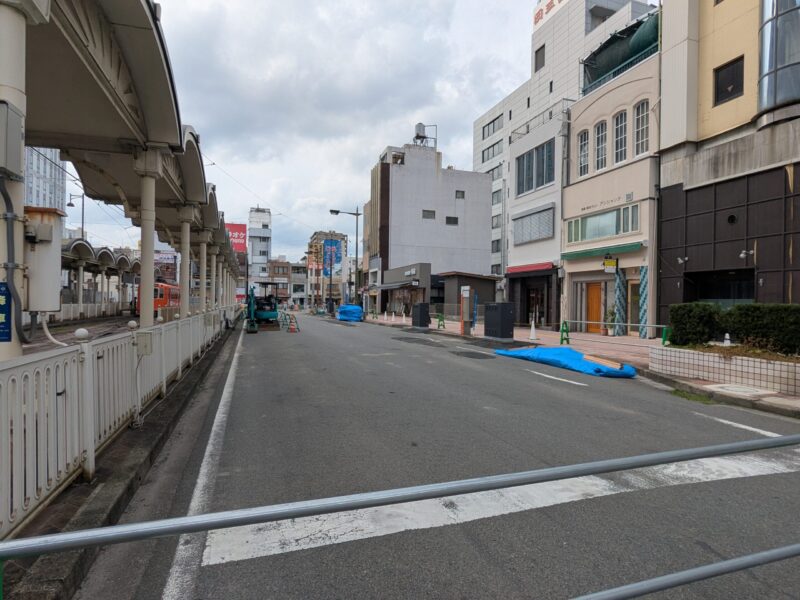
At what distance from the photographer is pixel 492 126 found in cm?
5897

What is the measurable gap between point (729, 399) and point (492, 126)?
5541cm

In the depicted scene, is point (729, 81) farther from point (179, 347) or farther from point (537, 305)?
point (179, 347)

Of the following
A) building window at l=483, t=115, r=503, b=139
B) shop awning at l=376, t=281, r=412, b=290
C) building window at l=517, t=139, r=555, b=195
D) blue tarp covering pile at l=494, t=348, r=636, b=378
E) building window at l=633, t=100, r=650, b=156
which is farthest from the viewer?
building window at l=483, t=115, r=503, b=139

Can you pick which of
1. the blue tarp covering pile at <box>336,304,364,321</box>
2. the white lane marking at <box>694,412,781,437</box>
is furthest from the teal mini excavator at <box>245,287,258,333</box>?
the white lane marking at <box>694,412,781,437</box>

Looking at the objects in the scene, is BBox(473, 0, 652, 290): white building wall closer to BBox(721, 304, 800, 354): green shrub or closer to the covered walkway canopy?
BBox(721, 304, 800, 354): green shrub

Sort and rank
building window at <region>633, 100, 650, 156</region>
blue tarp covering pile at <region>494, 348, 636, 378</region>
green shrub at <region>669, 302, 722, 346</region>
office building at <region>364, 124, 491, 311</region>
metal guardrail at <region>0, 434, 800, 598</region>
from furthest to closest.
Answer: office building at <region>364, 124, 491, 311</region>
building window at <region>633, 100, 650, 156</region>
blue tarp covering pile at <region>494, 348, 636, 378</region>
green shrub at <region>669, 302, 722, 346</region>
metal guardrail at <region>0, 434, 800, 598</region>

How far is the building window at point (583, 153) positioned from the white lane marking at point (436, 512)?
2229cm

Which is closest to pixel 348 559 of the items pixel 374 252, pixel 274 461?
pixel 274 461

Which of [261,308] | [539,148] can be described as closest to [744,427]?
[539,148]

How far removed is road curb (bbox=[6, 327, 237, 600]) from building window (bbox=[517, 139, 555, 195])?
25.6m

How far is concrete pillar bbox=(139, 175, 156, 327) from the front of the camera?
8.84m

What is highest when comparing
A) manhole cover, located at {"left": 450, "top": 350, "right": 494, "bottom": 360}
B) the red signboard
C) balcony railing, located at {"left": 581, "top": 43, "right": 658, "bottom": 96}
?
balcony railing, located at {"left": 581, "top": 43, "right": 658, "bottom": 96}

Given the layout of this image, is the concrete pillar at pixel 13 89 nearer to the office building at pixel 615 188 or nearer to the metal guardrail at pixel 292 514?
the metal guardrail at pixel 292 514

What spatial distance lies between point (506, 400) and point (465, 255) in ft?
165
